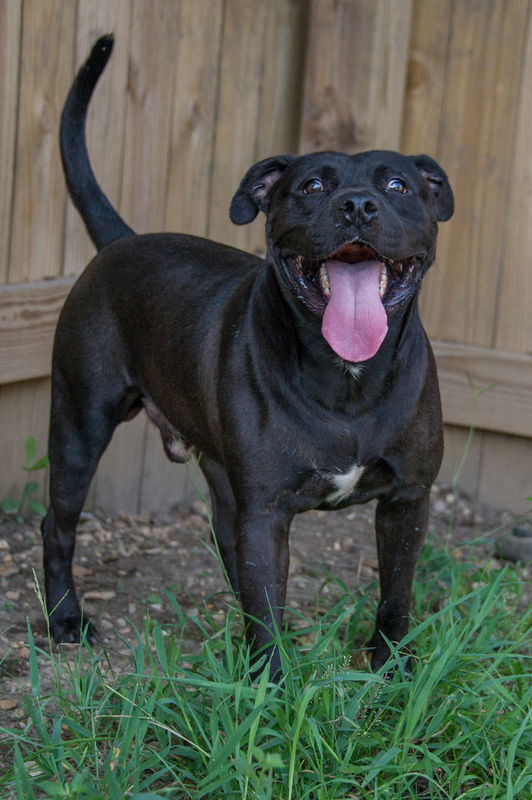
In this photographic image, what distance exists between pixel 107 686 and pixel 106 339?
4.28ft

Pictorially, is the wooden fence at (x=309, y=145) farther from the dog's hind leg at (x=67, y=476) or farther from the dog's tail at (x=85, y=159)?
the dog's hind leg at (x=67, y=476)

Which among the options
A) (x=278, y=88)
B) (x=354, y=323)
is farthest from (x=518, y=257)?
(x=354, y=323)

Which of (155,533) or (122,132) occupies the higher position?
(122,132)

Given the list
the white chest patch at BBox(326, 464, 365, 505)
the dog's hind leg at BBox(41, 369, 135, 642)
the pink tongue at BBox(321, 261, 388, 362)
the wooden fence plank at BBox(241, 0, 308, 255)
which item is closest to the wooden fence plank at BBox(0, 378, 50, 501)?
the dog's hind leg at BBox(41, 369, 135, 642)

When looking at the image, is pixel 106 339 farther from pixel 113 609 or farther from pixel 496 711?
pixel 496 711

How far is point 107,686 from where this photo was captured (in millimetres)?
2771

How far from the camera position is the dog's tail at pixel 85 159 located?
149 inches

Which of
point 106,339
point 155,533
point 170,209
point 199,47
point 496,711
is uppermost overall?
point 199,47

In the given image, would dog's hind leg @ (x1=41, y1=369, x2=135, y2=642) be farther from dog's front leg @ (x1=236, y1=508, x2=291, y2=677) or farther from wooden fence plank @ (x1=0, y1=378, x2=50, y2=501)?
dog's front leg @ (x1=236, y1=508, x2=291, y2=677)

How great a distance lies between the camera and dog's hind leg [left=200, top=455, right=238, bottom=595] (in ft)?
13.2

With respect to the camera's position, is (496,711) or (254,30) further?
(254,30)

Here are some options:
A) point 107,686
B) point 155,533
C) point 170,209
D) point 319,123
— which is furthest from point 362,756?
point 319,123

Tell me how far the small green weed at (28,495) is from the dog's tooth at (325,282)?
189 cm

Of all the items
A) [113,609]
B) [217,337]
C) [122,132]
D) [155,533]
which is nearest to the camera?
[217,337]
